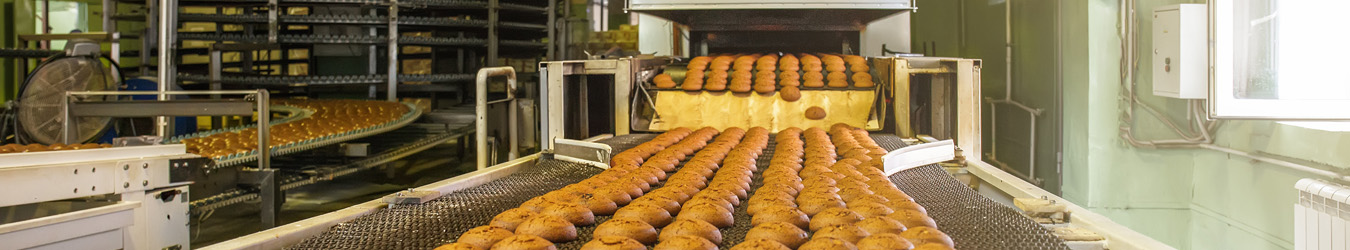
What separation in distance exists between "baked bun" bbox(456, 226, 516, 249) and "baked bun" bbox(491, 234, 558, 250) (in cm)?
5

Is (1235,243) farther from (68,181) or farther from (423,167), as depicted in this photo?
(423,167)

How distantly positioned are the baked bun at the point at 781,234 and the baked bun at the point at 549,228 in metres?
0.38

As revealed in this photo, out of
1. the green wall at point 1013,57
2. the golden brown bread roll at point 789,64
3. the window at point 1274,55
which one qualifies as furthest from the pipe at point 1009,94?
the golden brown bread roll at point 789,64

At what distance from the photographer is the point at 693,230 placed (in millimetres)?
1839

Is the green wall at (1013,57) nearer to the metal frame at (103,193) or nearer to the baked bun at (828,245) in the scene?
the baked bun at (828,245)

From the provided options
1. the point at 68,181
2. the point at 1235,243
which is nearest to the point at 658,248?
the point at 68,181

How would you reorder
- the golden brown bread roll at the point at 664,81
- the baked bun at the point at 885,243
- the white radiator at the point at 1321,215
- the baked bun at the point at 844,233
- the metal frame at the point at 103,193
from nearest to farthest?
the baked bun at the point at 885,243 < the baked bun at the point at 844,233 < the metal frame at the point at 103,193 < the white radiator at the point at 1321,215 < the golden brown bread roll at the point at 664,81

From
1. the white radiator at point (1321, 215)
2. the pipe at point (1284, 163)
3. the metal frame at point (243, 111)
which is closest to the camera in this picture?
the white radiator at point (1321, 215)

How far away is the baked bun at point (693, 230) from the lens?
1.84 metres

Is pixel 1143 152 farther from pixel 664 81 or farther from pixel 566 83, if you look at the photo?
pixel 566 83

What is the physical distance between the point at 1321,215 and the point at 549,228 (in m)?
3.16

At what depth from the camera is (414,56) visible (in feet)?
32.2

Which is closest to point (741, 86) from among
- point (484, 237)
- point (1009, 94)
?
point (484, 237)

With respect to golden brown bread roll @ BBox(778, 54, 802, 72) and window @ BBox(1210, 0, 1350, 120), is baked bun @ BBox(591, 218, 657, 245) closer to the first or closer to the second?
golden brown bread roll @ BBox(778, 54, 802, 72)
